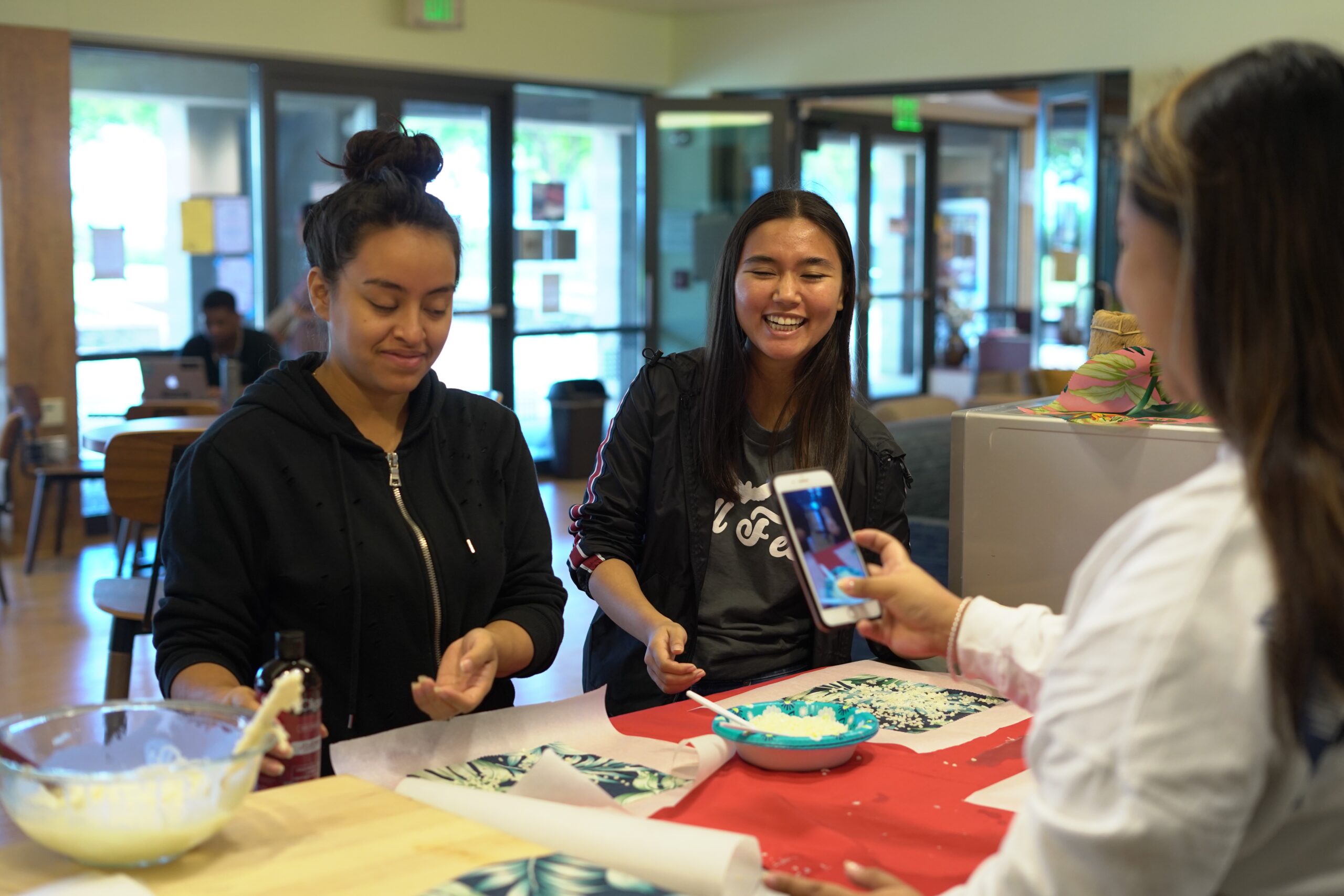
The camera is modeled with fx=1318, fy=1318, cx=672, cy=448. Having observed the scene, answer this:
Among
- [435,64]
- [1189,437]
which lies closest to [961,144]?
[435,64]

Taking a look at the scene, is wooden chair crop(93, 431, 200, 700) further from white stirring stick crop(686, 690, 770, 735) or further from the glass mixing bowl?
the glass mixing bowl

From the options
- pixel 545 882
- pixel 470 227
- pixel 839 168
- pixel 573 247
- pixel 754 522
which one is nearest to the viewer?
pixel 545 882

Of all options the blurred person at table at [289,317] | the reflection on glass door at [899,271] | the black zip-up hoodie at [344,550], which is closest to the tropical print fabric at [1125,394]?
the black zip-up hoodie at [344,550]

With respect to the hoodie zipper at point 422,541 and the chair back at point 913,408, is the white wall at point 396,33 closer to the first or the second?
the chair back at point 913,408

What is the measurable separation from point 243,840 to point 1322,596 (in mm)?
824

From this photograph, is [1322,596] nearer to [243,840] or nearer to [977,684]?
[243,840]

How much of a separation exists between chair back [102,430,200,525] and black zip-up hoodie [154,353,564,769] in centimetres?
186

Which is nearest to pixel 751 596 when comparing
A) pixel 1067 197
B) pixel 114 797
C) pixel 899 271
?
pixel 114 797

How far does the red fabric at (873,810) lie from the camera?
48.0 inches

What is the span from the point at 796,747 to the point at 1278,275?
81cm

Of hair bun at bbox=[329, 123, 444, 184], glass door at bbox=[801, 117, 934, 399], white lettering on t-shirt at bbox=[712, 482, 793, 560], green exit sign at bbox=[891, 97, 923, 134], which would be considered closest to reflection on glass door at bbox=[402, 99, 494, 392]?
glass door at bbox=[801, 117, 934, 399]

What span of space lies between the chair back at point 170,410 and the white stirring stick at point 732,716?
3777 millimetres

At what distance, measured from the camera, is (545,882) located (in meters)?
0.98

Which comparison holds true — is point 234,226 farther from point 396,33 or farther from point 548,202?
point 548,202
